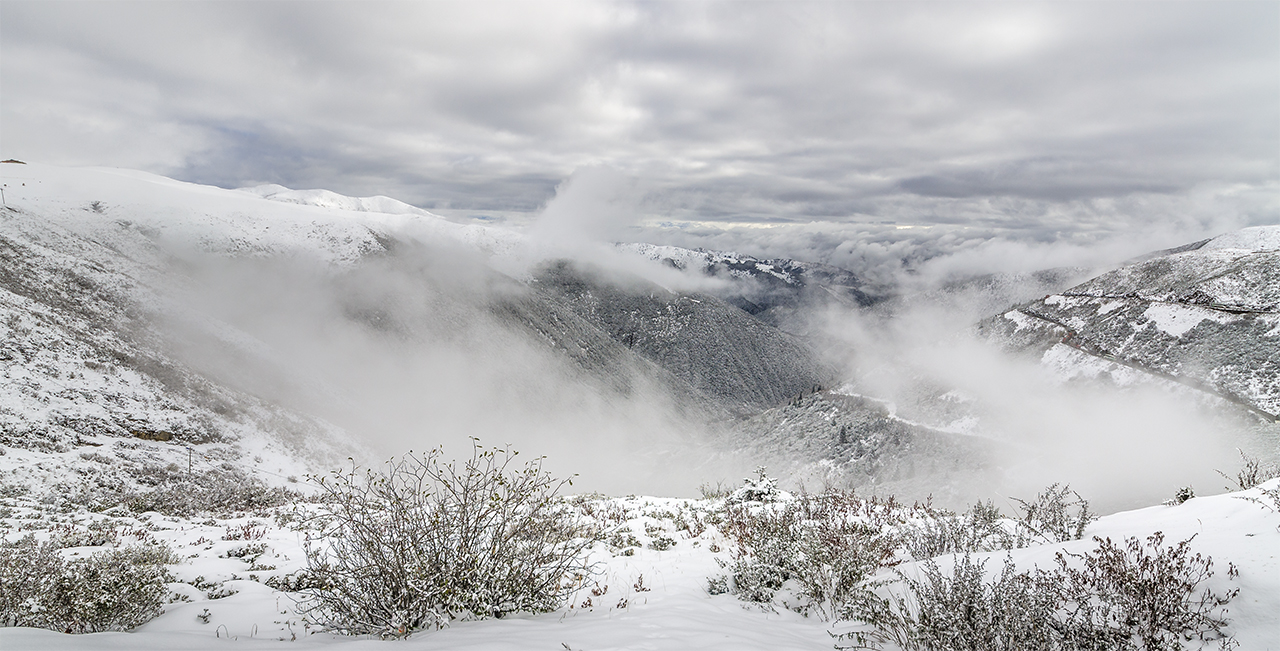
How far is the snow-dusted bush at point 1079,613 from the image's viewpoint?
3912 mm

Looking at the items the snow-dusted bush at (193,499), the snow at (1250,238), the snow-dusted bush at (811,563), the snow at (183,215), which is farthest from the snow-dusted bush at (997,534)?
the snow at (1250,238)

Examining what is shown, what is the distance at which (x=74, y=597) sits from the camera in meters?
5.13

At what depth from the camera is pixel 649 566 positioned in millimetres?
8344

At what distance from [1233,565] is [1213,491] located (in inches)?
813

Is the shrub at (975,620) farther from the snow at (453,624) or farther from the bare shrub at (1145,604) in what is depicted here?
the snow at (453,624)

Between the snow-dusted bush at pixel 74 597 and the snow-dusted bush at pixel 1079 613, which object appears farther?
the snow-dusted bush at pixel 74 597

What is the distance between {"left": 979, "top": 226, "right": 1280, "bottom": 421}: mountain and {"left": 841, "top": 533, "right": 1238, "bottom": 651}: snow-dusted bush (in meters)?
30.2

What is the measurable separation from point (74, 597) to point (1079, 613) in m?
9.38

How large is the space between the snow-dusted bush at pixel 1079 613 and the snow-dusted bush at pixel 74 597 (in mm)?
7146

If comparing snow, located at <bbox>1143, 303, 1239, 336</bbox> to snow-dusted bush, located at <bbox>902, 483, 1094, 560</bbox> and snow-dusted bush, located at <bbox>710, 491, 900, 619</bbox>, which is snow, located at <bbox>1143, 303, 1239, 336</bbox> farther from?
snow-dusted bush, located at <bbox>710, 491, 900, 619</bbox>

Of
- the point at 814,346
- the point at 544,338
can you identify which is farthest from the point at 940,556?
the point at 814,346

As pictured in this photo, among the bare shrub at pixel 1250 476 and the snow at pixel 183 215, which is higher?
the snow at pixel 183 215

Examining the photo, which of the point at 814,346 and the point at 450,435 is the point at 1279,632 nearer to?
the point at 450,435

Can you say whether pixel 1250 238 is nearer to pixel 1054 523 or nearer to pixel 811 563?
pixel 1054 523
